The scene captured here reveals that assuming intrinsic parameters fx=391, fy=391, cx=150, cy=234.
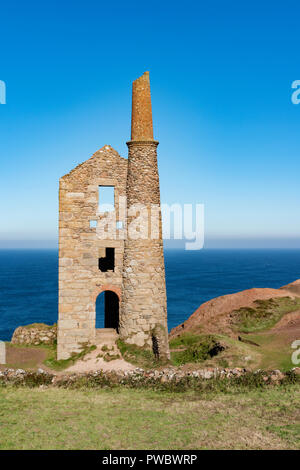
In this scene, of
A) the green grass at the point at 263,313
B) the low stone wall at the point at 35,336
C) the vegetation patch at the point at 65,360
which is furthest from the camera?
the green grass at the point at 263,313

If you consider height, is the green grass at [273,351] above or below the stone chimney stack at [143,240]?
below

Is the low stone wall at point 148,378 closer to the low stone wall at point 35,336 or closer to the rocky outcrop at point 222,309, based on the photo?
the low stone wall at point 35,336

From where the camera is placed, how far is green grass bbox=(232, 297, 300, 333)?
2686 centimetres

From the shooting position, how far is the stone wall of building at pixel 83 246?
20703mm

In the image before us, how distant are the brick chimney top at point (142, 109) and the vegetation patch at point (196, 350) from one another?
1154 centimetres

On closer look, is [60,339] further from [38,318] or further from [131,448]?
[38,318]

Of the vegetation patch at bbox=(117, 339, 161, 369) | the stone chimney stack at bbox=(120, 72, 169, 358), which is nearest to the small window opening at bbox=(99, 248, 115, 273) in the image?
the stone chimney stack at bbox=(120, 72, 169, 358)

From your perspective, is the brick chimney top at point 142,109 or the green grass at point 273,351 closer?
the green grass at point 273,351

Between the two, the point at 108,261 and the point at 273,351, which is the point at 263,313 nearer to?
the point at 273,351

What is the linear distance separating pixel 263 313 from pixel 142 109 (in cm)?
1666

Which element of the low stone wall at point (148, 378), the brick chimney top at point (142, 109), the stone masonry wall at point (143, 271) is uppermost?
the brick chimney top at point (142, 109)

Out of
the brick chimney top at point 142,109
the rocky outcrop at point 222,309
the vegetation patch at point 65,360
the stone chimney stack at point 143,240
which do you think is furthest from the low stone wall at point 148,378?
the brick chimney top at point 142,109

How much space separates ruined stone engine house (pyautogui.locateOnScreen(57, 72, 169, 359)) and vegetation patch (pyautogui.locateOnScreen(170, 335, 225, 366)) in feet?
4.10

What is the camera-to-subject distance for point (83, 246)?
21031 millimetres
